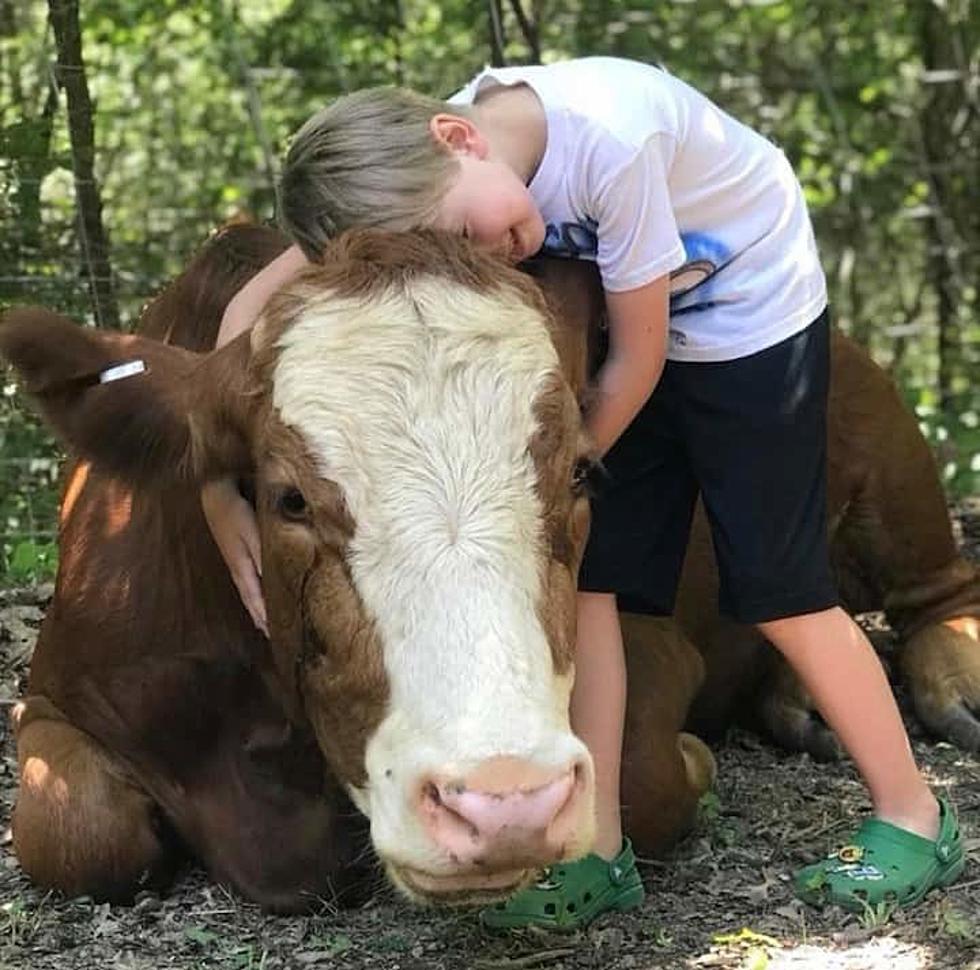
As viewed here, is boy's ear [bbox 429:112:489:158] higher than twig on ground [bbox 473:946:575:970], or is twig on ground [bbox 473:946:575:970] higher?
boy's ear [bbox 429:112:489:158]

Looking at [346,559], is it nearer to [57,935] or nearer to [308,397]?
[308,397]

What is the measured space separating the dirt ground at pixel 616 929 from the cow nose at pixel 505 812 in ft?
2.53

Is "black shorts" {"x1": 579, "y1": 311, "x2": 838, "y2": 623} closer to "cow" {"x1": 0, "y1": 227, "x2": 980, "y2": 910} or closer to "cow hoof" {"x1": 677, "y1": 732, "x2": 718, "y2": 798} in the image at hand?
"cow" {"x1": 0, "y1": 227, "x2": 980, "y2": 910}

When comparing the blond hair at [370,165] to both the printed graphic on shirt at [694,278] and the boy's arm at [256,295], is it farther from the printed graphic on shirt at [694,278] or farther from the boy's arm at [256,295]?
the printed graphic on shirt at [694,278]

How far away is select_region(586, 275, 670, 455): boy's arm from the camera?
3510mm

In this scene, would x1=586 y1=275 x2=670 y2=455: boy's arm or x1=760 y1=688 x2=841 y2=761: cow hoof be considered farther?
x1=760 y1=688 x2=841 y2=761: cow hoof

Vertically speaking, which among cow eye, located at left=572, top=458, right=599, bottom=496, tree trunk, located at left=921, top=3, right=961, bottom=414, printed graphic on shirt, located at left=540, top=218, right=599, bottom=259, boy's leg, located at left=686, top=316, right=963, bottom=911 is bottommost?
tree trunk, located at left=921, top=3, right=961, bottom=414

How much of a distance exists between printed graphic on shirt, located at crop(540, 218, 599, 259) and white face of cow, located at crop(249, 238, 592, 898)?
26cm

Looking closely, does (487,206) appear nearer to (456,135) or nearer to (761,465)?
(456,135)

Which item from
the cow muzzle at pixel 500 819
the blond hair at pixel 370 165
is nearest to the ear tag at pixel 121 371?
the blond hair at pixel 370 165

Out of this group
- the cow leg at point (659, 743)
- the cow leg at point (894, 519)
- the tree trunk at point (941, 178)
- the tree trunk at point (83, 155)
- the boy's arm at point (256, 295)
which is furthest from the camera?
the tree trunk at point (941, 178)

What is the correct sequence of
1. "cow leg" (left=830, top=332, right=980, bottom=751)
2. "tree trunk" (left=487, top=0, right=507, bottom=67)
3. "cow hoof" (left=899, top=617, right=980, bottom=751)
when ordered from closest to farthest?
"cow hoof" (left=899, top=617, right=980, bottom=751)
"cow leg" (left=830, top=332, right=980, bottom=751)
"tree trunk" (left=487, top=0, right=507, bottom=67)

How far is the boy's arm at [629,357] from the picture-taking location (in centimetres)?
351

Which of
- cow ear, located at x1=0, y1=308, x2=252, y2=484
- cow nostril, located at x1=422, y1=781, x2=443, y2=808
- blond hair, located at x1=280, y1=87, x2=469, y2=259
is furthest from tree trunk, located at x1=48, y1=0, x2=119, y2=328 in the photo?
cow nostril, located at x1=422, y1=781, x2=443, y2=808
